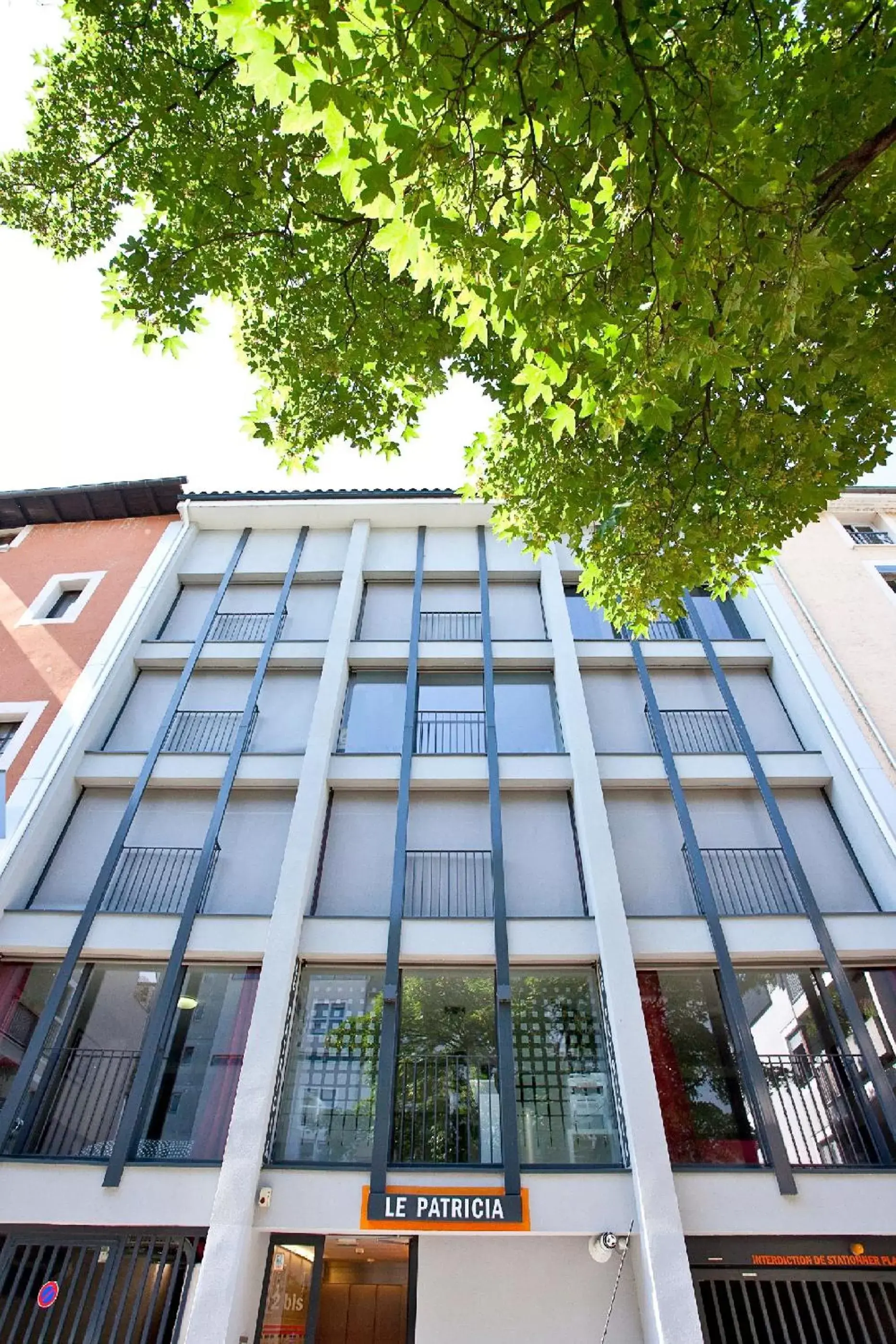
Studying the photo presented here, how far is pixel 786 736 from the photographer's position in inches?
526

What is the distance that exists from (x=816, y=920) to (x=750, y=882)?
112 centimetres

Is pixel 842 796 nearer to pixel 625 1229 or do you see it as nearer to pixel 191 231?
pixel 625 1229

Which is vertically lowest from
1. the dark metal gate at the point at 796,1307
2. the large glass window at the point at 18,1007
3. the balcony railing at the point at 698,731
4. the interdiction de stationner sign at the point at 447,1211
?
the dark metal gate at the point at 796,1307

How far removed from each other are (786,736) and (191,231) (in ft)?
40.0

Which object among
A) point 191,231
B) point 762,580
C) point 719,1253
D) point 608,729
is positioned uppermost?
point 762,580

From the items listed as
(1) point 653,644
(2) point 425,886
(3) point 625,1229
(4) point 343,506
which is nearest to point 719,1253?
(3) point 625,1229

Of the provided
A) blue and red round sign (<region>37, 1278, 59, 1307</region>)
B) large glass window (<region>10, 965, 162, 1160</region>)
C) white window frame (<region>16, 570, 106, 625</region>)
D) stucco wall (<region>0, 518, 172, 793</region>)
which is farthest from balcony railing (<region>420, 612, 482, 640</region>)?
blue and red round sign (<region>37, 1278, 59, 1307</region>)

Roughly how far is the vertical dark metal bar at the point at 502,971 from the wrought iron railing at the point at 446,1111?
0.67 feet

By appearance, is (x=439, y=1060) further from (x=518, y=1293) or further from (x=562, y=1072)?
(x=518, y=1293)

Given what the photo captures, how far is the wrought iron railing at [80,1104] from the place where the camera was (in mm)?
9148

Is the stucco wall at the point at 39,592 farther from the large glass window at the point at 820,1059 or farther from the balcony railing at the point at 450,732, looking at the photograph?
the large glass window at the point at 820,1059

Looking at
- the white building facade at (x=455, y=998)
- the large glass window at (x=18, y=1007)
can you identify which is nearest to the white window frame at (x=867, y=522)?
the white building facade at (x=455, y=998)

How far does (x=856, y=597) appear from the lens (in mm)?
14930

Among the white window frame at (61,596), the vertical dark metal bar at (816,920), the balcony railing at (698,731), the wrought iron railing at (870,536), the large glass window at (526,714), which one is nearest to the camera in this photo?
the vertical dark metal bar at (816,920)
